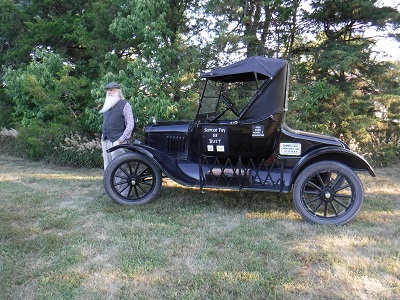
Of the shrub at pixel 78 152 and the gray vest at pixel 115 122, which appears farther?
the shrub at pixel 78 152

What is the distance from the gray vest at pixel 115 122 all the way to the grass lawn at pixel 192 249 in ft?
3.15

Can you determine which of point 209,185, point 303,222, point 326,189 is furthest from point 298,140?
point 209,185

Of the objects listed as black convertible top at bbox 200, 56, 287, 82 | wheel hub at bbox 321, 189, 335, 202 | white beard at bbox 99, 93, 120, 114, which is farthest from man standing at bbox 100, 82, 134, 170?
wheel hub at bbox 321, 189, 335, 202

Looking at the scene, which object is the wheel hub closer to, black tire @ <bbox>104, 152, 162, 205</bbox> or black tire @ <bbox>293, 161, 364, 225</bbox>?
black tire @ <bbox>293, 161, 364, 225</bbox>

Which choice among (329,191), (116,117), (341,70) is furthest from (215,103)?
(341,70)

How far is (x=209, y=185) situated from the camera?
408 cm

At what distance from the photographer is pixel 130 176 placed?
4.32 meters

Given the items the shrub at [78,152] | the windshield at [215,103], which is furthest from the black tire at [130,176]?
the shrub at [78,152]

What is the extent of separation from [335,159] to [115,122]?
3009mm

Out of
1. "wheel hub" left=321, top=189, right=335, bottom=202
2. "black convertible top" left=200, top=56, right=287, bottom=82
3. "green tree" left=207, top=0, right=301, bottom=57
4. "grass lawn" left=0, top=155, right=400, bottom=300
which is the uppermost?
"green tree" left=207, top=0, right=301, bottom=57

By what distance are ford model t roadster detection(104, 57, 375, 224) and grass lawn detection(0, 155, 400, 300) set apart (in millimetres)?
335

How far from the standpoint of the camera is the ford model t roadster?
370 cm

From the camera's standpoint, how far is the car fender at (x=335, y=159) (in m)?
3.69

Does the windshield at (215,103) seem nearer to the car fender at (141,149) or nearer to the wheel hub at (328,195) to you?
the car fender at (141,149)
